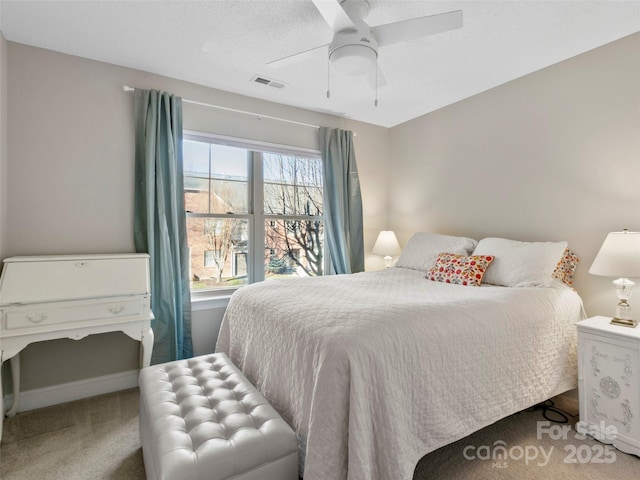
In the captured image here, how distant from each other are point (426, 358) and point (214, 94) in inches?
109

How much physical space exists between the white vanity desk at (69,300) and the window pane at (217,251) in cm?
68

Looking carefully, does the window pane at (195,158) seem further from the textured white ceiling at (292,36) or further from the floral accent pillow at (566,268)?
the floral accent pillow at (566,268)

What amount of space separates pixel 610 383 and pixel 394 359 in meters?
1.40

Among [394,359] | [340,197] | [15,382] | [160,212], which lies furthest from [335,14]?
[15,382]

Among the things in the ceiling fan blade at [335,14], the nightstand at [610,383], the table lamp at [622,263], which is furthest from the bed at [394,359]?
the ceiling fan blade at [335,14]

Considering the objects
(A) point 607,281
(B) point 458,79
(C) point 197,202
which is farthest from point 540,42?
(C) point 197,202

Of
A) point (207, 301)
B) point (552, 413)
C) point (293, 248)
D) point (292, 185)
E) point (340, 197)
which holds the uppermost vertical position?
point (292, 185)

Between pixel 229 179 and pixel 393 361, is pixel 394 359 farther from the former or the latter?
pixel 229 179

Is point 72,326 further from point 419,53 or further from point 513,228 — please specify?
point 513,228

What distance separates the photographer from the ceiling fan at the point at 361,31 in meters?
1.55

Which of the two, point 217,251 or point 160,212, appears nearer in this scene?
point 160,212

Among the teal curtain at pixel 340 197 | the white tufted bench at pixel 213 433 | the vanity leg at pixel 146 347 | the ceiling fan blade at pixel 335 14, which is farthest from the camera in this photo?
the teal curtain at pixel 340 197

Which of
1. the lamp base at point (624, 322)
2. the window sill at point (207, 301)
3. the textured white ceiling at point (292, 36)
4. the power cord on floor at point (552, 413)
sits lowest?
the power cord on floor at point (552, 413)

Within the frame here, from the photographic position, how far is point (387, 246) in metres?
3.61
